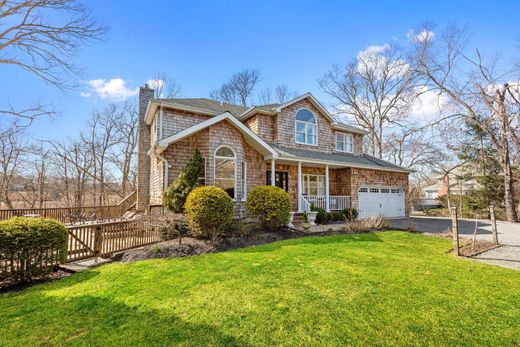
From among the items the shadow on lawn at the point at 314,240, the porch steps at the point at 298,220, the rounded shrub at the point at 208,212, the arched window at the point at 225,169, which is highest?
the arched window at the point at 225,169

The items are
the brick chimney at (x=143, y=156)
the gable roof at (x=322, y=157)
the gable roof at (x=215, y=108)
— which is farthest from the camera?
the brick chimney at (x=143, y=156)

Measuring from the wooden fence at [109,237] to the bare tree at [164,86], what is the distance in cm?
2240

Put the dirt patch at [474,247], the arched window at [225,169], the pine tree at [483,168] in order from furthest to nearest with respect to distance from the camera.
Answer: the pine tree at [483,168] → the arched window at [225,169] → the dirt patch at [474,247]

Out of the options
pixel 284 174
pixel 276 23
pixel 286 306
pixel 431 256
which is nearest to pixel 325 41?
pixel 276 23

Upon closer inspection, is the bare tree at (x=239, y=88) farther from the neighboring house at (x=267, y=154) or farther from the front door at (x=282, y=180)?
the front door at (x=282, y=180)

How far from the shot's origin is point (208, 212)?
319 inches

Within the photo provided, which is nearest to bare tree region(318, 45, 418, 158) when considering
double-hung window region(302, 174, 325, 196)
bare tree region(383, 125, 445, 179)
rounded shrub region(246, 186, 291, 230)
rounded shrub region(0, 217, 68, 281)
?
bare tree region(383, 125, 445, 179)

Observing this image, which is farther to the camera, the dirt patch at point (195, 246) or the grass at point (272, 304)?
the dirt patch at point (195, 246)

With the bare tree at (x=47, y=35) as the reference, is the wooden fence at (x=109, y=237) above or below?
below

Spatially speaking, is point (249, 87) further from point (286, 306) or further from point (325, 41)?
point (286, 306)

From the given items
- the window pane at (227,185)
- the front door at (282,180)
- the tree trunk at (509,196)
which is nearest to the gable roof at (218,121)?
the front door at (282,180)

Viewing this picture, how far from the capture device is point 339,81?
3023 cm

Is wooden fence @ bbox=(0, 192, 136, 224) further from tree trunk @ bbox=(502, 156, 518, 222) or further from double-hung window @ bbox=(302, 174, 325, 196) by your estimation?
tree trunk @ bbox=(502, 156, 518, 222)

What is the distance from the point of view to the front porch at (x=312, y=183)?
1357cm
